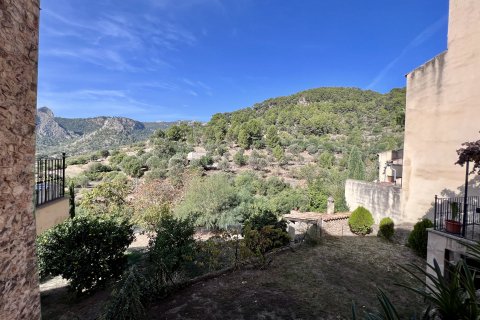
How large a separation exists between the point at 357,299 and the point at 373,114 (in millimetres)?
48460

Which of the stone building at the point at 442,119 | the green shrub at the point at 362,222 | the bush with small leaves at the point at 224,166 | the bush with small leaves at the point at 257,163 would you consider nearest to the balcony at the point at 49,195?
the stone building at the point at 442,119

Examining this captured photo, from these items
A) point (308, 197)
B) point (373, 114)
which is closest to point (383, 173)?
point (308, 197)

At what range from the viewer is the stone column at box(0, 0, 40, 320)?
254cm

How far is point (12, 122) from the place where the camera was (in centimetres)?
265

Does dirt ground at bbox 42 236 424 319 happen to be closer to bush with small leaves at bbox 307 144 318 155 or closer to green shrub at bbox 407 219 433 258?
green shrub at bbox 407 219 433 258

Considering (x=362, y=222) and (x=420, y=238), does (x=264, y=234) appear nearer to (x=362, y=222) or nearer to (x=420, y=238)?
(x=420, y=238)

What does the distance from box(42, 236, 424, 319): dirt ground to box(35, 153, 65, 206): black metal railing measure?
120 inches

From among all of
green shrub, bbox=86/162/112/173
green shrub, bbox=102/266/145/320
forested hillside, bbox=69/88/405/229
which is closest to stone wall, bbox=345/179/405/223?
forested hillside, bbox=69/88/405/229

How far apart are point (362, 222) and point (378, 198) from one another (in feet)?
6.35

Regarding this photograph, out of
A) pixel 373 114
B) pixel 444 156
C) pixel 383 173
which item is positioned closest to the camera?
pixel 444 156

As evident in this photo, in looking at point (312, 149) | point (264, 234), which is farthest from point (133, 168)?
point (264, 234)

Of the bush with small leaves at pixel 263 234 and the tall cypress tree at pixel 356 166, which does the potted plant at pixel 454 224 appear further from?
the tall cypress tree at pixel 356 166

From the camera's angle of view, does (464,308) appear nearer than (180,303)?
Yes

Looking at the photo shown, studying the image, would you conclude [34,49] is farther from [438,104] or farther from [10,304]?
[438,104]
